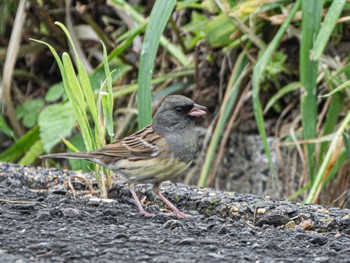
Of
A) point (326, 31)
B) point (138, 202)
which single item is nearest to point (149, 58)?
point (326, 31)

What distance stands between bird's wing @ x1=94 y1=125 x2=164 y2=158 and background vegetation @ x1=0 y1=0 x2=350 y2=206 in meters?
0.12

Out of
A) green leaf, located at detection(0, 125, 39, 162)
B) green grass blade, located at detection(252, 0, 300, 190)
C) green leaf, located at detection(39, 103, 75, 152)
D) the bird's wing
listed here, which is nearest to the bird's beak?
the bird's wing

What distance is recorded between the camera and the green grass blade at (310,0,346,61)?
4.43 m

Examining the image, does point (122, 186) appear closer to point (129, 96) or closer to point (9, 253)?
point (9, 253)

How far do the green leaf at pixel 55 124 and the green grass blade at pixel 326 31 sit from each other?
153 centimetres

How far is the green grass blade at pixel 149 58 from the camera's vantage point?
439cm

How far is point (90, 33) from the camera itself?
21.5 feet

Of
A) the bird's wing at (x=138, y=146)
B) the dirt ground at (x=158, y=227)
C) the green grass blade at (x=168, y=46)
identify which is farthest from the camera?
the green grass blade at (x=168, y=46)

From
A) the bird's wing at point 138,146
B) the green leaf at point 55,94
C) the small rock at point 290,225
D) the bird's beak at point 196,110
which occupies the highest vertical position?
the bird's beak at point 196,110

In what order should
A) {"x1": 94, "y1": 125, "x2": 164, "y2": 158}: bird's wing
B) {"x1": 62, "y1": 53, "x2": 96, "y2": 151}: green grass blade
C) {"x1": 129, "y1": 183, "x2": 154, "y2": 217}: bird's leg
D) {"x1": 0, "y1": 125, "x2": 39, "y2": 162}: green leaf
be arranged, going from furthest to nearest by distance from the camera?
1. {"x1": 0, "y1": 125, "x2": 39, "y2": 162}: green leaf
2. {"x1": 94, "y1": 125, "x2": 164, "y2": 158}: bird's wing
3. {"x1": 62, "y1": 53, "x2": 96, "y2": 151}: green grass blade
4. {"x1": 129, "y1": 183, "x2": 154, "y2": 217}: bird's leg

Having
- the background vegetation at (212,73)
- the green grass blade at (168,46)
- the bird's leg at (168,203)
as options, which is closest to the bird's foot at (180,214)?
the bird's leg at (168,203)

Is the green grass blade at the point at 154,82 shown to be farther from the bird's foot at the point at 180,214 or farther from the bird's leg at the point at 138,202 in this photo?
the bird's foot at the point at 180,214

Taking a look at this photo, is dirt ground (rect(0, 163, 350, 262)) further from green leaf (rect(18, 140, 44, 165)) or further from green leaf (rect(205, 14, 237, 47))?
green leaf (rect(205, 14, 237, 47))

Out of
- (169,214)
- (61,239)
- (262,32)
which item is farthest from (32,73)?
(61,239)
